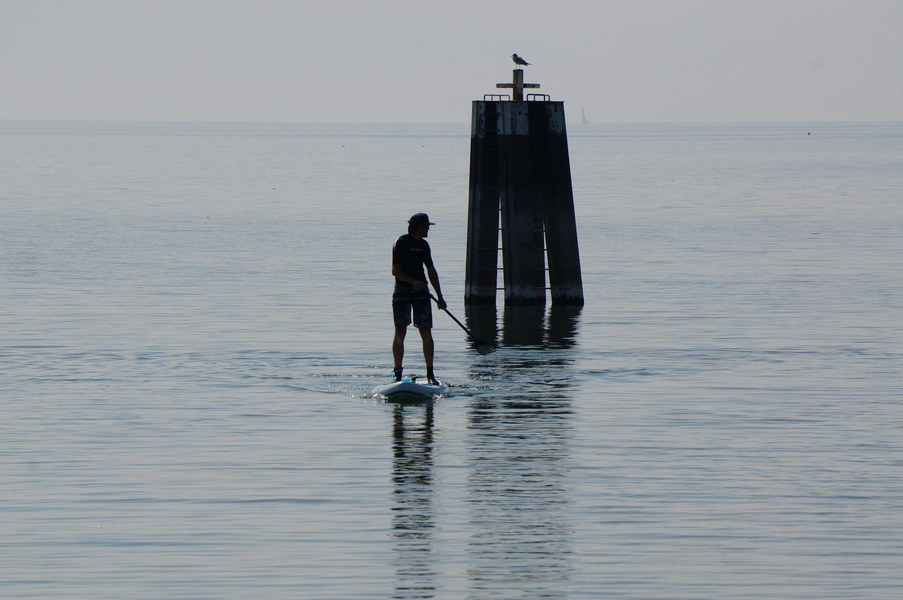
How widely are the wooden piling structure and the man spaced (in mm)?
7507

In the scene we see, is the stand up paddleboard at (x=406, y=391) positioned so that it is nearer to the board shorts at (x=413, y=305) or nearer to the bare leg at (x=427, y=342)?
the bare leg at (x=427, y=342)

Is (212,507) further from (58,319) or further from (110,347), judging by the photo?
(58,319)

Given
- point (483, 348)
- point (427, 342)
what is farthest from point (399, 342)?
point (483, 348)

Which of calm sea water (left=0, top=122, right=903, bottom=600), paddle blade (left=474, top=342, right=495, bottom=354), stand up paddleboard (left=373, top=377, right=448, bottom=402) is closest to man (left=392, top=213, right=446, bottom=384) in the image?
stand up paddleboard (left=373, top=377, right=448, bottom=402)

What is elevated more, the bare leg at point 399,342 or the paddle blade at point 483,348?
the bare leg at point 399,342

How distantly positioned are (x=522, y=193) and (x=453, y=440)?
32.4 ft

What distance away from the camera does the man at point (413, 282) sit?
52.0ft

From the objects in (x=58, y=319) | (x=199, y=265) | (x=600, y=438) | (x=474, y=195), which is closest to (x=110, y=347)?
(x=58, y=319)

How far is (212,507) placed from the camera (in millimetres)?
11719

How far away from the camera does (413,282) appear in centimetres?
1596

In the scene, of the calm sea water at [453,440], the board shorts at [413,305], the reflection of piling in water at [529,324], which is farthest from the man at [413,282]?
the reflection of piling in water at [529,324]

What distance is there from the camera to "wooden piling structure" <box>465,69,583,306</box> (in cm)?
2364

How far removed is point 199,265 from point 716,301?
1480 cm

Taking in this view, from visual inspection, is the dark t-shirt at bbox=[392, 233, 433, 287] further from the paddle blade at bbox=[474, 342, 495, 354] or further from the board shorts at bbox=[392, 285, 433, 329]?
the paddle blade at bbox=[474, 342, 495, 354]
